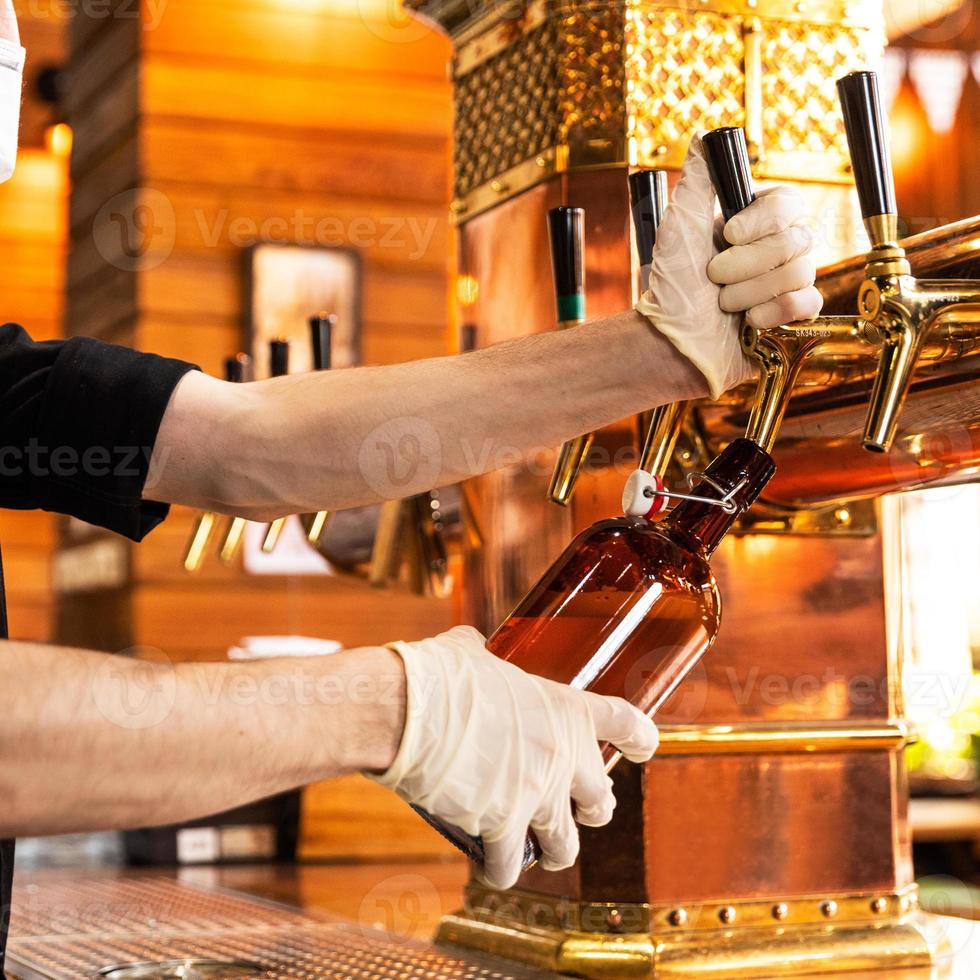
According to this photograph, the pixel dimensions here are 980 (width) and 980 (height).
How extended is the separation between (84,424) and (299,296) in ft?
8.75

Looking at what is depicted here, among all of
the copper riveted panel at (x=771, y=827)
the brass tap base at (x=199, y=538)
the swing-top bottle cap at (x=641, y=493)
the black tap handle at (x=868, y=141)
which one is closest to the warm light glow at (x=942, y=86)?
the brass tap base at (x=199, y=538)

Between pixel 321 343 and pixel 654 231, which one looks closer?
pixel 654 231

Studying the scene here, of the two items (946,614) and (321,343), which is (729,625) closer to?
(321,343)

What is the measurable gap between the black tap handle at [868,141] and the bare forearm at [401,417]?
152 millimetres

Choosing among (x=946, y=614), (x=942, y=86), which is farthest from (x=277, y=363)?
(x=946, y=614)

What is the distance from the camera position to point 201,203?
3592 mm

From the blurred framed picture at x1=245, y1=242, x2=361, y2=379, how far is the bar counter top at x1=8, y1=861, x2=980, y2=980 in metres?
1.73

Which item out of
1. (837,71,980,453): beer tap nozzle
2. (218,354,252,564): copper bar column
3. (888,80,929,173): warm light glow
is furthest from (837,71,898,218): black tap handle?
(888,80,929,173): warm light glow

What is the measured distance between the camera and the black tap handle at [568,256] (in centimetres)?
106

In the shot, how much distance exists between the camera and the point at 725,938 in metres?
1.19

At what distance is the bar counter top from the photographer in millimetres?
1238

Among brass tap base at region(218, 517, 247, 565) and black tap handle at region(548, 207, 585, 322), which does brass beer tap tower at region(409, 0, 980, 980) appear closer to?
black tap handle at region(548, 207, 585, 322)

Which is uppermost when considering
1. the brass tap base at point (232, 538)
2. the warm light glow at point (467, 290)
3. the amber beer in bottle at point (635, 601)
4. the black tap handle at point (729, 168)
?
the warm light glow at point (467, 290)

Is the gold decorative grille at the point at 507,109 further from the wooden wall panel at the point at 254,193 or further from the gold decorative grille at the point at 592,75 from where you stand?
the wooden wall panel at the point at 254,193
